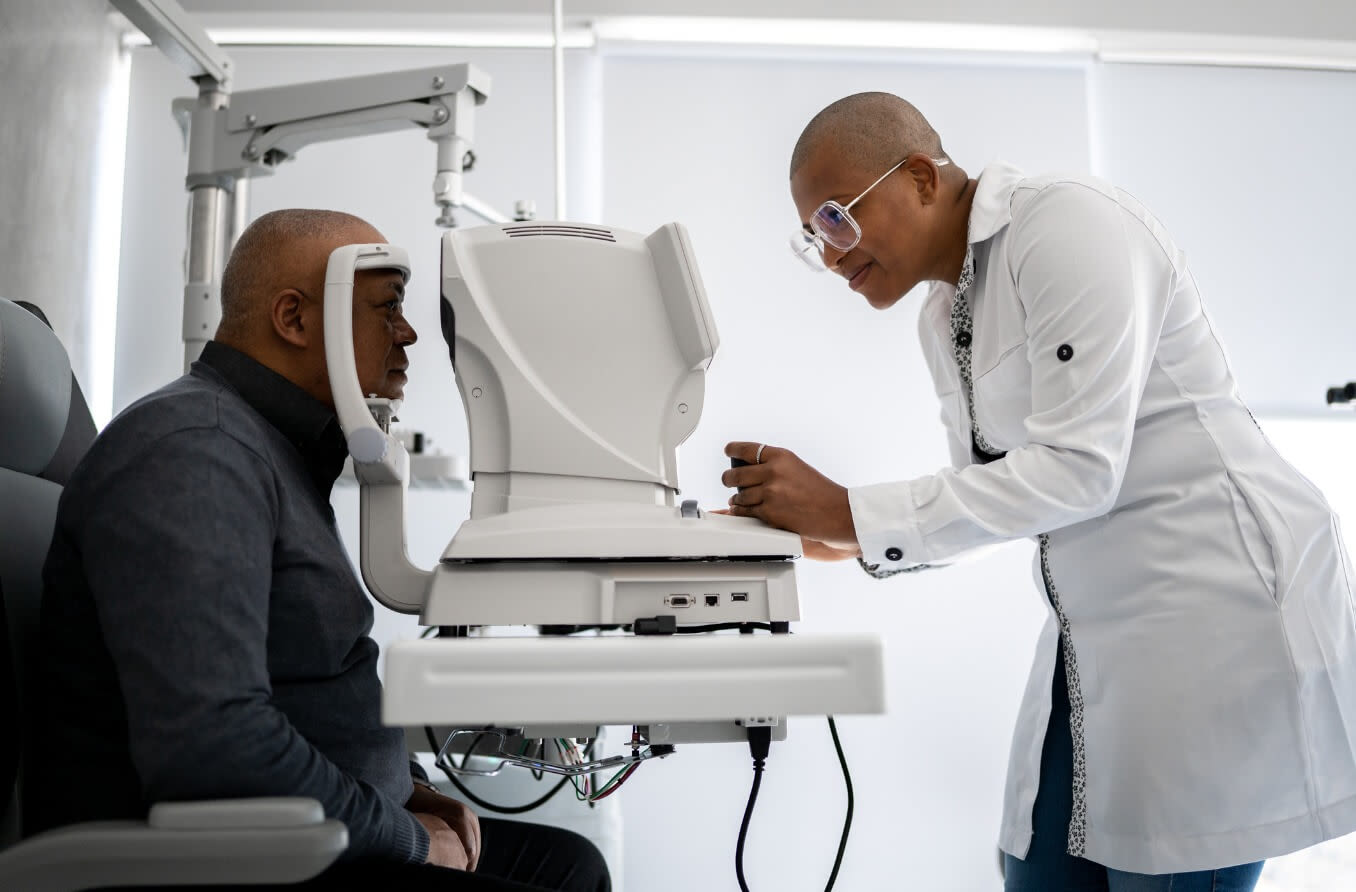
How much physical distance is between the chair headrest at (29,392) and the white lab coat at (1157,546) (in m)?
0.94

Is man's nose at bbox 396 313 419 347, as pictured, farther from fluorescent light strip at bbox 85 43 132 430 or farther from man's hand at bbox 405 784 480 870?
fluorescent light strip at bbox 85 43 132 430

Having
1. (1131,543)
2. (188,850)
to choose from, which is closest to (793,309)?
(1131,543)

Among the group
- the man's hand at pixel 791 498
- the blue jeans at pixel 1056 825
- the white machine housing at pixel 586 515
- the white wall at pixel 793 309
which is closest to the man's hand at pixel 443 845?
the white machine housing at pixel 586 515

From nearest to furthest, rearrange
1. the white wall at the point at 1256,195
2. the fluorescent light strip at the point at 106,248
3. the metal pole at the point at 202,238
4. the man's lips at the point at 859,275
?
the man's lips at the point at 859,275
the metal pole at the point at 202,238
the fluorescent light strip at the point at 106,248
the white wall at the point at 1256,195

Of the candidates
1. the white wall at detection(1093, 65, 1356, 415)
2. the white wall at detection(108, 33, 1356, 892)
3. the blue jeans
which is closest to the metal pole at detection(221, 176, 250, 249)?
the white wall at detection(108, 33, 1356, 892)

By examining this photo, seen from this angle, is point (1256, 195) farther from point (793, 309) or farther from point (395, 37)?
point (395, 37)

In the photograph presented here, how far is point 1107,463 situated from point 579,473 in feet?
1.96

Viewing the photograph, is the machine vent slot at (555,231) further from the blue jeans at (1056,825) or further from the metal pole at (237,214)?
the metal pole at (237,214)

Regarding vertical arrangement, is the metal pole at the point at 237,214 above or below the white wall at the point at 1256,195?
below

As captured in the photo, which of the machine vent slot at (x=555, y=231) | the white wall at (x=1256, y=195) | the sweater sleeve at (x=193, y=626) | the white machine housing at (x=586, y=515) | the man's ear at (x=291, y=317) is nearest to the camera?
the white machine housing at (x=586, y=515)

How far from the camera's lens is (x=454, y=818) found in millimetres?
1302

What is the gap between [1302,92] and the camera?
9.93ft

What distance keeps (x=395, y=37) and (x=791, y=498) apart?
2.24 meters

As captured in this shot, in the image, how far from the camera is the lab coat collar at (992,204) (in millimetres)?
1360
